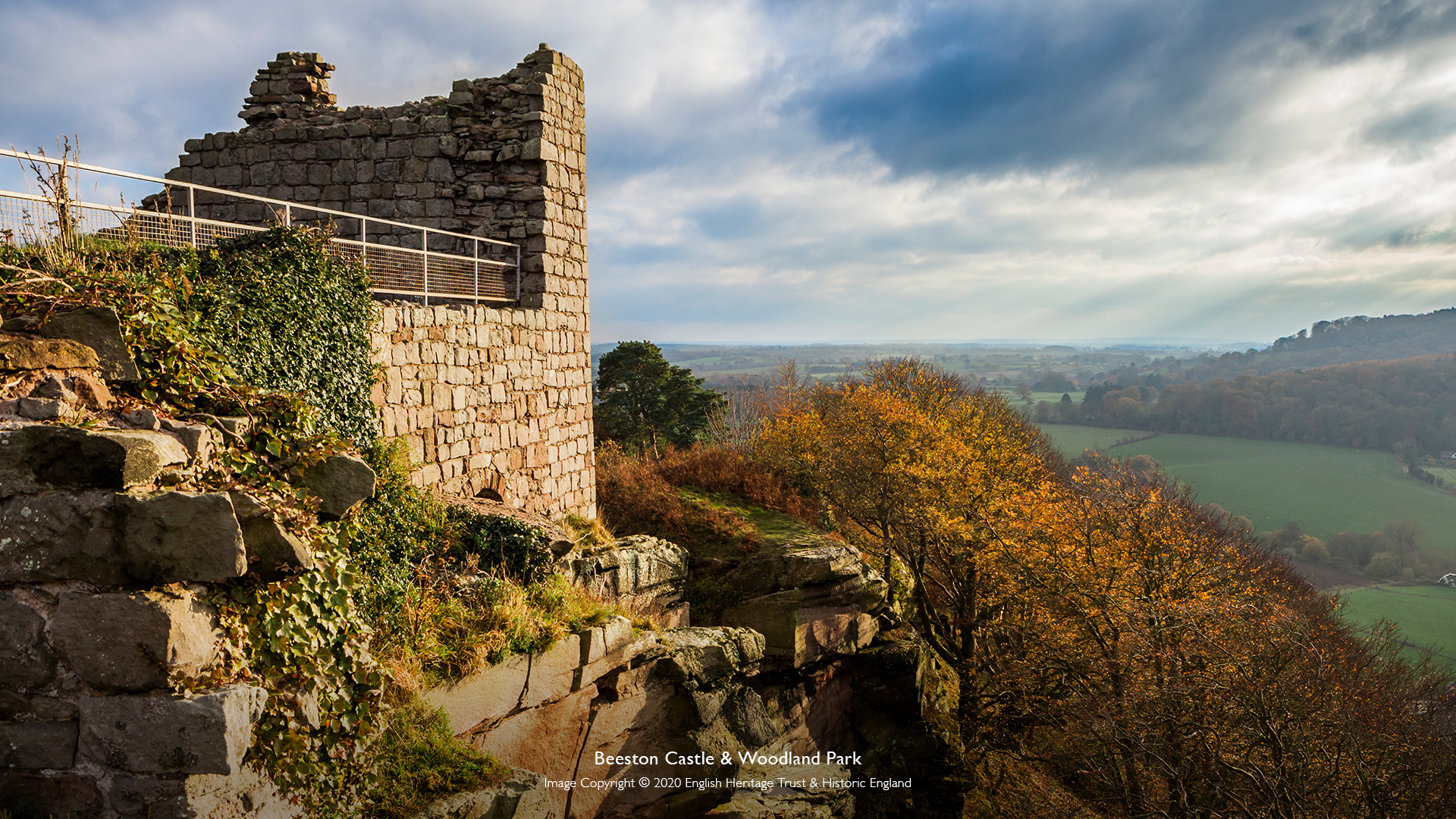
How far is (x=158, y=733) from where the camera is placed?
12.1 feet

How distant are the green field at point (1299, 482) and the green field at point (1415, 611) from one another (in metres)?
9.40

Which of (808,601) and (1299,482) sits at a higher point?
(808,601)

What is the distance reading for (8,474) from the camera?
373 cm

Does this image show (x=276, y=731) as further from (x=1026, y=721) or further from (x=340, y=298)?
(x=1026, y=721)

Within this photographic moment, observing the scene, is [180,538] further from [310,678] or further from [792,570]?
[792,570]

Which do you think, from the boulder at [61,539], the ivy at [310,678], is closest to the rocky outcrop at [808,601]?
the ivy at [310,678]

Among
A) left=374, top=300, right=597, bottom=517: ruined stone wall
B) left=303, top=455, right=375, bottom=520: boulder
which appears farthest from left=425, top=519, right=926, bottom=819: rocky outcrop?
Result: left=374, top=300, right=597, bottom=517: ruined stone wall

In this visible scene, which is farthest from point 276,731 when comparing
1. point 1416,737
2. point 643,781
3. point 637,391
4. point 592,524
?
point 637,391

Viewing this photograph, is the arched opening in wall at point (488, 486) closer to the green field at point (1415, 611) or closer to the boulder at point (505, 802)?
the boulder at point (505, 802)

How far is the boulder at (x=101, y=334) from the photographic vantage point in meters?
4.48

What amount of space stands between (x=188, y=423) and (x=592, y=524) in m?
8.24

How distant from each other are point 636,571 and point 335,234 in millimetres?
6912

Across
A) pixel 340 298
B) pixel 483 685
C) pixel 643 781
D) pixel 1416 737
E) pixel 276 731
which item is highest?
pixel 340 298

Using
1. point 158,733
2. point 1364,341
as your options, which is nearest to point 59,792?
point 158,733
